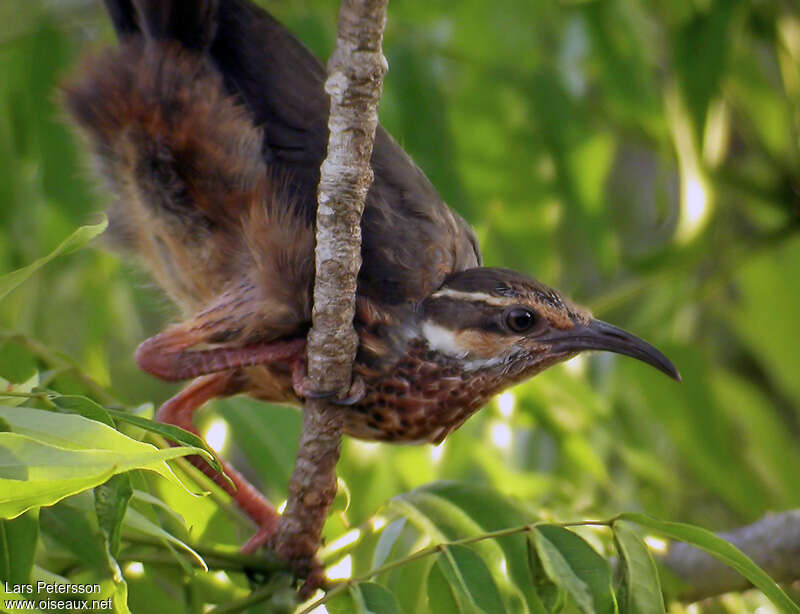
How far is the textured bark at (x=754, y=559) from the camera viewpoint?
3.09 metres

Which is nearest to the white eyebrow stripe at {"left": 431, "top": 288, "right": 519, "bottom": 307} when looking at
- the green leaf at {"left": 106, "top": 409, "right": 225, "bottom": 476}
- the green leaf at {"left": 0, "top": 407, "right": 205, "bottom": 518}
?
the green leaf at {"left": 106, "top": 409, "right": 225, "bottom": 476}

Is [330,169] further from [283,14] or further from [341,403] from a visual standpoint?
[283,14]

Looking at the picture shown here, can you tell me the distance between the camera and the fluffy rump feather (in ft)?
10.1

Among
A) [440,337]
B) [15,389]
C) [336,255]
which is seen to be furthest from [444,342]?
[15,389]

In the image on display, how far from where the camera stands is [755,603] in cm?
340

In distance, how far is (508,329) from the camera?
3.05 m

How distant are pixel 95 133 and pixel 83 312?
129cm

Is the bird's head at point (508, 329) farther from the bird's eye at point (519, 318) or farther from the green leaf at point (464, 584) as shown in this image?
the green leaf at point (464, 584)

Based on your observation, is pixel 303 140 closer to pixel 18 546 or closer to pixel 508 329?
pixel 508 329

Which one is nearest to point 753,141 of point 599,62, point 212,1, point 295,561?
point 599,62

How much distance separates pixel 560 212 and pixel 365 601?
8.28 ft

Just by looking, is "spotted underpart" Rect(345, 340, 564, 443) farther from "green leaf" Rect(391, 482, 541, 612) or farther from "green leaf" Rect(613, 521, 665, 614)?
"green leaf" Rect(613, 521, 665, 614)

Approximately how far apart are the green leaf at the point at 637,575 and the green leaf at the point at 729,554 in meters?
0.07

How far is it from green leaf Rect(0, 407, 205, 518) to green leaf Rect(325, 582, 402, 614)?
1.89ft
